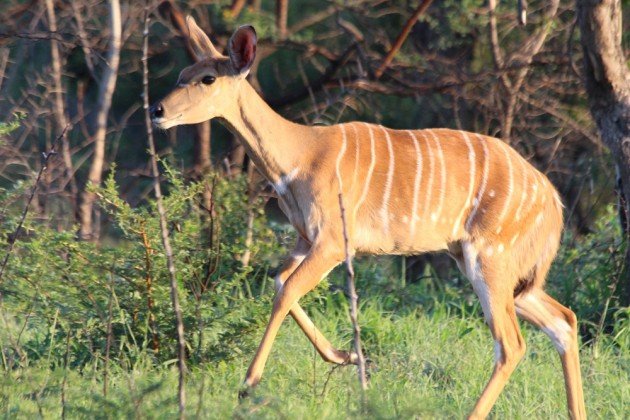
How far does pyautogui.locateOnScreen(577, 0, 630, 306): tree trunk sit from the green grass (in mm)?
949

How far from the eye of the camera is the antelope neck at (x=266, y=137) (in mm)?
4793

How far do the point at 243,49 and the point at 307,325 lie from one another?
119cm

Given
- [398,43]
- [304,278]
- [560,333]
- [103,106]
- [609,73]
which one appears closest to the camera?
[304,278]

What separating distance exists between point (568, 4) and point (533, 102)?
915mm

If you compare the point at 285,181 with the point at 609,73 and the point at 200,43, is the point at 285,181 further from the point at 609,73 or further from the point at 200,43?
the point at 609,73

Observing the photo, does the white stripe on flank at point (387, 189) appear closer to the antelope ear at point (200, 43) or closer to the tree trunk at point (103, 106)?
the antelope ear at point (200, 43)

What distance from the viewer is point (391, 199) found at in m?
4.81

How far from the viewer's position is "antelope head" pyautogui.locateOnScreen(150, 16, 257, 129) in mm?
4754

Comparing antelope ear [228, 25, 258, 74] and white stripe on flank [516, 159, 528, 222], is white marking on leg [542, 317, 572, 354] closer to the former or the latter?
white stripe on flank [516, 159, 528, 222]

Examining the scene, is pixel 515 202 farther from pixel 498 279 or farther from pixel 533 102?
pixel 533 102

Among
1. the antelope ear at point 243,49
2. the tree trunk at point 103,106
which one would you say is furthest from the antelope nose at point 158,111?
the tree trunk at point 103,106

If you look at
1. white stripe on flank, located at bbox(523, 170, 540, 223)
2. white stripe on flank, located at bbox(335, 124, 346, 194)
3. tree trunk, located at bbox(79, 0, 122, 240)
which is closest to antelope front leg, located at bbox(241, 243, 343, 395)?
white stripe on flank, located at bbox(335, 124, 346, 194)

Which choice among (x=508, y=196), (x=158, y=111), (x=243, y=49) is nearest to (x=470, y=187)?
(x=508, y=196)

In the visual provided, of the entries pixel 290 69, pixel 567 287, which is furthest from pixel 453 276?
pixel 290 69
